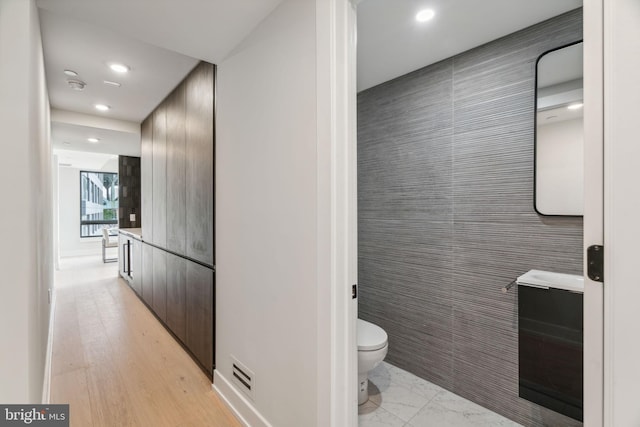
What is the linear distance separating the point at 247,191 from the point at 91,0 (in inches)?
47.7

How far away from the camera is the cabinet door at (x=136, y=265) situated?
13.4 feet

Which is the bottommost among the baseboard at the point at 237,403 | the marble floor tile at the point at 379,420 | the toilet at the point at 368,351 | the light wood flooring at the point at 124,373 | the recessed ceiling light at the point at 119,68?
the marble floor tile at the point at 379,420

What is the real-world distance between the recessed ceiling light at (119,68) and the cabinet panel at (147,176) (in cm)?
117

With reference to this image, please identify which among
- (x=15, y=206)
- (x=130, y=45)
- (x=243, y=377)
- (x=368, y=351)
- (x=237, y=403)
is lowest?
(x=237, y=403)

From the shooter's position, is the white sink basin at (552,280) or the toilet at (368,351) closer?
the white sink basin at (552,280)

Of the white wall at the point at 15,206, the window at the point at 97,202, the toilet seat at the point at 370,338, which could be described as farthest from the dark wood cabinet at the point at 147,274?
the window at the point at 97,202

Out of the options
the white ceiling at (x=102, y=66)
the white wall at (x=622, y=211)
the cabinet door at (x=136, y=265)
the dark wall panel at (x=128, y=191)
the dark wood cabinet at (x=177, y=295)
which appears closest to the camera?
the white wall at (x=622, y=211)

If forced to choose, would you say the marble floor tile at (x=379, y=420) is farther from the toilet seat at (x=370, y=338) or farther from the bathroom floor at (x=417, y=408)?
the toilet seat at (x=370, y=338)

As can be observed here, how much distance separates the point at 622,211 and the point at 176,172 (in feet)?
9.92

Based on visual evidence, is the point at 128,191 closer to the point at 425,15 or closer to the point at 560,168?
the point at 425,15

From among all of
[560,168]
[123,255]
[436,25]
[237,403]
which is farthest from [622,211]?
[123,255]

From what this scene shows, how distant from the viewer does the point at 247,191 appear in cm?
179

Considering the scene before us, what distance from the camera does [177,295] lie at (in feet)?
9.12

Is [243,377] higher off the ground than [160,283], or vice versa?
[160,283]
